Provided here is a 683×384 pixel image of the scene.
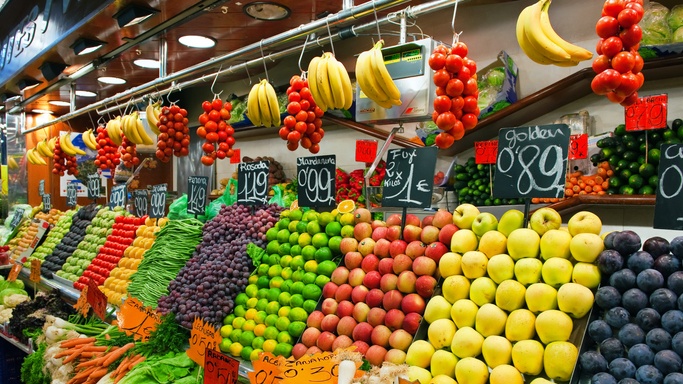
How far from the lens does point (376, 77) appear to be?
255 centimetres

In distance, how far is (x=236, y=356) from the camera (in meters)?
2.32

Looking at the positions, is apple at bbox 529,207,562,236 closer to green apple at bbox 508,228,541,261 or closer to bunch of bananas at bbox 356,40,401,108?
green apple at bbox 508,228,541,261

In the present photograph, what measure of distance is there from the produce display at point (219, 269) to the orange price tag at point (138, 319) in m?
0.08

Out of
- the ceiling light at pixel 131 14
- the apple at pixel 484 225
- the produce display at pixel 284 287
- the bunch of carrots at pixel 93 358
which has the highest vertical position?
the ceiling light at pixel 131 14

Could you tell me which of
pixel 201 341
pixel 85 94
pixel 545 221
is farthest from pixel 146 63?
pixel 545 221

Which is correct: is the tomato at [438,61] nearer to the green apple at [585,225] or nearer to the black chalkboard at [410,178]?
the black chalkboard at [410,178]

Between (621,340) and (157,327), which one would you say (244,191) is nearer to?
(157,327)

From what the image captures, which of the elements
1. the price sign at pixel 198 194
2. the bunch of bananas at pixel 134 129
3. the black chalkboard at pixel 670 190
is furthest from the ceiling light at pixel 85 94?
the black chalkboard at pixel 670 190

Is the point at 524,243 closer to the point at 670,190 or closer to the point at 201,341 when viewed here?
the point at 670,190

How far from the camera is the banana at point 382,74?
2.49m

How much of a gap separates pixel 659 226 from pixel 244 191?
2280 millimetres

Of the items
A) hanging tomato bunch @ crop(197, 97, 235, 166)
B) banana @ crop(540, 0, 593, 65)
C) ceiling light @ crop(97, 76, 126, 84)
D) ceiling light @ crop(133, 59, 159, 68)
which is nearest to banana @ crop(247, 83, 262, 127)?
hanging tomato bunch @ crop(197, 97, 235, 166)

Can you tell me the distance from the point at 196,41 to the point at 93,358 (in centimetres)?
317

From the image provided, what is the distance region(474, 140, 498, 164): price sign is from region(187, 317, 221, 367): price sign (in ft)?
8.42
